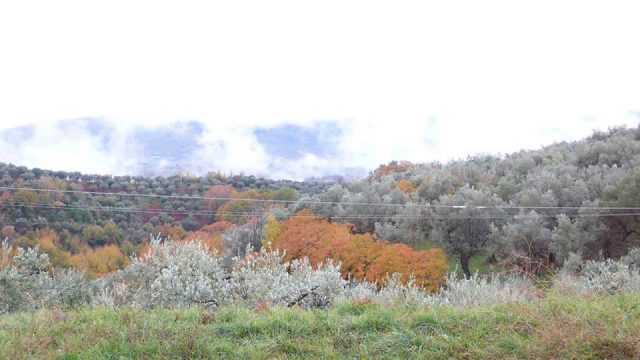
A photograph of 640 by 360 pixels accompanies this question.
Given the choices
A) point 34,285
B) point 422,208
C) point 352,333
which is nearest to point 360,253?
point 422,208

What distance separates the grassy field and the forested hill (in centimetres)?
279

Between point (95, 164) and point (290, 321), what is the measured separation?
5050 inches

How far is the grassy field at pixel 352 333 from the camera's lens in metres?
4.85

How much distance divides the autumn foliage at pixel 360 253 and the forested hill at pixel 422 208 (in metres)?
2.39

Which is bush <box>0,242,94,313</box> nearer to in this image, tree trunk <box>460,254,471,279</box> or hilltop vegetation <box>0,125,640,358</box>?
hilltop vegetation <box>0,125,640,358</box>

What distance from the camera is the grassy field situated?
4.85 meters

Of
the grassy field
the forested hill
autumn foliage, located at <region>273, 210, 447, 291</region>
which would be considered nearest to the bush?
the grassy field

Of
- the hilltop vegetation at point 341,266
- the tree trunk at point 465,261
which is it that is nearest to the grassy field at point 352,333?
the hilltop vegetation at point 341,266

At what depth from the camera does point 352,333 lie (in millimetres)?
5441

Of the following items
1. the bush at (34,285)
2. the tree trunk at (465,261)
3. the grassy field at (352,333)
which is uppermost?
the grassy field at (352,333)

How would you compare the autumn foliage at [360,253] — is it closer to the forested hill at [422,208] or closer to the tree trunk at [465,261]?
the tree trunk at [465,261]

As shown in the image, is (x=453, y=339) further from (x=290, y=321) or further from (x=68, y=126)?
(x=68, y=126)

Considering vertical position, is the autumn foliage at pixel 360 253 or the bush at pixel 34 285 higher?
the bush at pixel 34 285

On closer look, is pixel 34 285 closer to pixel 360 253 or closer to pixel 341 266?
pixel 341 266
